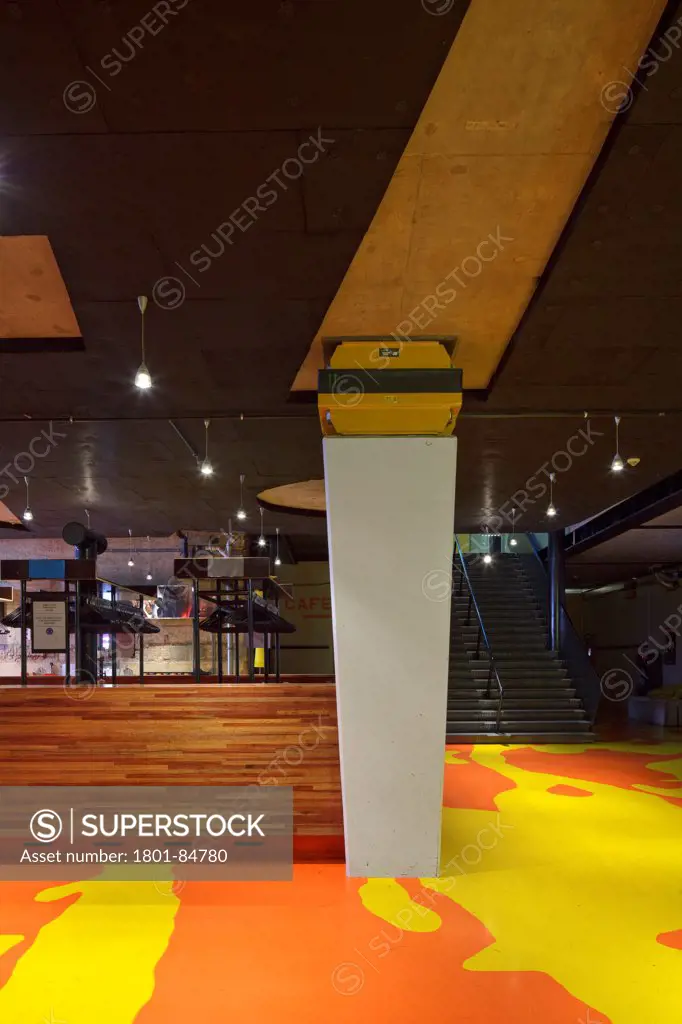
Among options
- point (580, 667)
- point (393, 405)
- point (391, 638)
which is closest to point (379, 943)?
point (391, 638)

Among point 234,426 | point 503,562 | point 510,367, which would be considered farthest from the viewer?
point 503,562

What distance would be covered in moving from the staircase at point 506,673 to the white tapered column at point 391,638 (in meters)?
5.72

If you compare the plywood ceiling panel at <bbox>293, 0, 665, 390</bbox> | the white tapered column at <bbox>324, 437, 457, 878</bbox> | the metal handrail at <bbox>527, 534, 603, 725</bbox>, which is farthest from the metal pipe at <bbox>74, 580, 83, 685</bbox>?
the metal handrail at <bbox>527, 534, 603, 725</bbox>

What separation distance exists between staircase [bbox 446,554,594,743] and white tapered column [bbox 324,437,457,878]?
5.72m

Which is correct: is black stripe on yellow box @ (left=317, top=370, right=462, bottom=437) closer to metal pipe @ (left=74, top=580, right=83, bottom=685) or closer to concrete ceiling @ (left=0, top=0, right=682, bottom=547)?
concrete ceiling @ (left=0, top=0, right=682, bottom=547)

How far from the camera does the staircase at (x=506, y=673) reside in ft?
31.6

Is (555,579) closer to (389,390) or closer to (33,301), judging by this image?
(389,390)

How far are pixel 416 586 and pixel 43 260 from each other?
288 centimetres

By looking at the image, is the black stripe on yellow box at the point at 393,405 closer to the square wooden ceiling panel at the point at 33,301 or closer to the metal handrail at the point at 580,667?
the square wooden ceiling panel at the point at 33,301

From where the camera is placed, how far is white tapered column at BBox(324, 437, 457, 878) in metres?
3.96

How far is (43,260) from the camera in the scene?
377 cm

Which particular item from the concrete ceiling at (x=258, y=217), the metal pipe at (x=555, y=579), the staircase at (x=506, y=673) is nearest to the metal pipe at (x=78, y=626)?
the concrete ceiling at (x=258, y=217)

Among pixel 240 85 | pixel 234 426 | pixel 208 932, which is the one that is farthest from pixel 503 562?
pixel 240 85

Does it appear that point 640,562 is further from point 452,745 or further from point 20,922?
point 20,922
